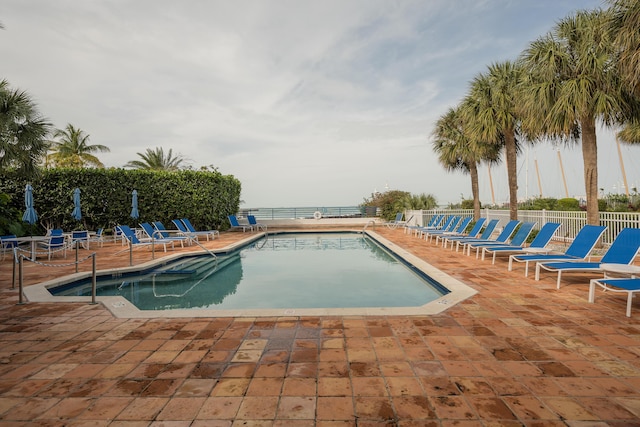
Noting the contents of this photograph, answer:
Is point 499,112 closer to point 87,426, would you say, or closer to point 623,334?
point 623,334

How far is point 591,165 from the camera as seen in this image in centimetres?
915

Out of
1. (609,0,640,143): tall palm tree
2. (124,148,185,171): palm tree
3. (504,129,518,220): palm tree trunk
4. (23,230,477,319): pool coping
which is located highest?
(124,148,185,171): palm tree

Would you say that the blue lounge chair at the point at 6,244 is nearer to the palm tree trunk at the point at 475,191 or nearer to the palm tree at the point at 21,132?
the palm tree at the point at 21,132

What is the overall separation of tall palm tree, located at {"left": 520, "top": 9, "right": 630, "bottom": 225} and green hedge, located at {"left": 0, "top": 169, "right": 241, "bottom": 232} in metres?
Answer: 14.5

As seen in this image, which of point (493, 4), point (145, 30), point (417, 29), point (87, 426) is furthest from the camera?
point (417, 29)

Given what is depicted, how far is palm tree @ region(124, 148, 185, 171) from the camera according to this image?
92.2 ft

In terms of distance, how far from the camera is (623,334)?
3547 mm

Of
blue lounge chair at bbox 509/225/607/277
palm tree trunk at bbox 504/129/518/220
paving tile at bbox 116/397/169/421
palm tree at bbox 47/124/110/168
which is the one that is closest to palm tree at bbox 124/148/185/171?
palm tree at bbox 47/124/110/168

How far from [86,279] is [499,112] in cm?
1399

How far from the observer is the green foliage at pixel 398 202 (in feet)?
66.5

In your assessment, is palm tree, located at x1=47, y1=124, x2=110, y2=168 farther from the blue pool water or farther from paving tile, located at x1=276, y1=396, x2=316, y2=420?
paving tile, located at x1=276, y1=396, x2=316, y2=420

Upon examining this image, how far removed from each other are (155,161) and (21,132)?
19733mm

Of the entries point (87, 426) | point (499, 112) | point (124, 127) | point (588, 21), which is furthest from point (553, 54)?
point (124, 127)

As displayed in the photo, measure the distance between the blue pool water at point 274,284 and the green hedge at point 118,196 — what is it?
7.30 metres
